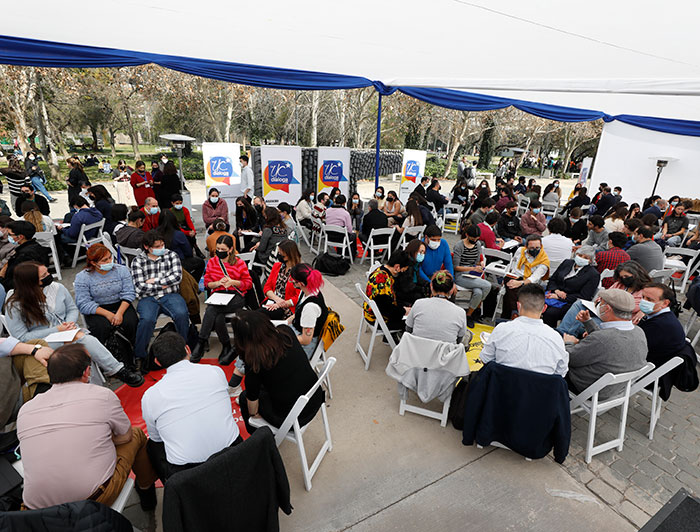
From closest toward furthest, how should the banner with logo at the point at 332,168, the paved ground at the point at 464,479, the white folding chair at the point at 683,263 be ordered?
the paved ground at the point at 464,479 → the white folding chair at the point at 683,263 → the banner with logo at the point at 332,168

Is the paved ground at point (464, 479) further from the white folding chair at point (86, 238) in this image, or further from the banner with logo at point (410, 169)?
the banner with logo at point (410, 169)

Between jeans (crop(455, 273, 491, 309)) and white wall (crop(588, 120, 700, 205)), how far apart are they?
10341mm

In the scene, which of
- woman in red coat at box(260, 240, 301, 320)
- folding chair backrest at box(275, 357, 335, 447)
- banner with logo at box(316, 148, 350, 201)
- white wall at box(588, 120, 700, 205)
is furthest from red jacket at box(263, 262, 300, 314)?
white wall at box(588, 120, 700, 205)

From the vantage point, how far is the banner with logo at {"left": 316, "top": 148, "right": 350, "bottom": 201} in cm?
940

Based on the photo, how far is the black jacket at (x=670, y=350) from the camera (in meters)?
3.07

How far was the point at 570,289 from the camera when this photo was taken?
427cm

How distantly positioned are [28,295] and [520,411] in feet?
12.2

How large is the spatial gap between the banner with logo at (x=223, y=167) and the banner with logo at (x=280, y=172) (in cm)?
78

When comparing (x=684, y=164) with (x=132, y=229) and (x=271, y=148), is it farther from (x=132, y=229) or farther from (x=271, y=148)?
(x=132, y=229)

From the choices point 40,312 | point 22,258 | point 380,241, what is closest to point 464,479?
point 40,312

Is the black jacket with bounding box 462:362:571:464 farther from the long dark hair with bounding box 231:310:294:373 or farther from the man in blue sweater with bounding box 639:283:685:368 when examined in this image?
the long dark hair with bounding box 231:310:294:373

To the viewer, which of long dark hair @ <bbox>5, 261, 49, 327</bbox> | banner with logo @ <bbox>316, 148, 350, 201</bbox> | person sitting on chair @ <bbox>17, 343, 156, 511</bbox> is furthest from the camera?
banner with logo @ <bbox>316, 148, 350, 201</bbox>

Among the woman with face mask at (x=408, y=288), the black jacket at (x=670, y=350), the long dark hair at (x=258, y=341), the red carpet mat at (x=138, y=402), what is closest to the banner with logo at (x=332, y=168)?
the woman with face mask at (x=408, y=288)

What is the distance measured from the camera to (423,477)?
2.78 m
